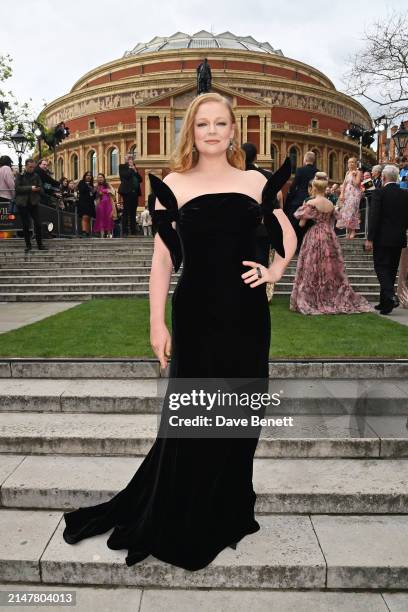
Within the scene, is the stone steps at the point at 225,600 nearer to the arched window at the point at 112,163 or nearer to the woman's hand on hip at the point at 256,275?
the woman's hand on hip at the point at 256,275

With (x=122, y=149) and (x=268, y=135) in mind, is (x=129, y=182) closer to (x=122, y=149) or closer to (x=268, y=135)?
(x=268, y=135)

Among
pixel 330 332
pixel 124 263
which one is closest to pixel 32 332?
pixel 330 332

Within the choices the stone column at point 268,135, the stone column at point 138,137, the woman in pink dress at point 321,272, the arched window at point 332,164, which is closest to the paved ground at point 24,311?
the woman in pink dress at point 321,272

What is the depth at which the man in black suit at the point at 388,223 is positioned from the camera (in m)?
8.41

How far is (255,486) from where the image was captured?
351cm

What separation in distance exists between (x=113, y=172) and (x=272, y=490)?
203 feet

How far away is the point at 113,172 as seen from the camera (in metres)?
62.0

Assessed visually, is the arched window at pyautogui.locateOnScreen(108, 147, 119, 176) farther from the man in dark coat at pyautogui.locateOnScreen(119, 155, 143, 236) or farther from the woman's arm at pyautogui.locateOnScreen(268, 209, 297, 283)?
the woman's arm at pyautogui.locateOnScreen(268, 209, 297, 283)

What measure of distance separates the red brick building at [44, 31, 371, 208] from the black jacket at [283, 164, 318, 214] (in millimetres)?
43121

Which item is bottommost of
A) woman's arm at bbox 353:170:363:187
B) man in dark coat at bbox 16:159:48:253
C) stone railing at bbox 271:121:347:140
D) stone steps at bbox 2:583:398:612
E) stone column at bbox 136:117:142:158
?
stone steps at bbox 2:583:398:612

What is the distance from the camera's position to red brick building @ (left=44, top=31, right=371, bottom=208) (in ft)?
177

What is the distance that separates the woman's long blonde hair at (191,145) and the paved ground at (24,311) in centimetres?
528

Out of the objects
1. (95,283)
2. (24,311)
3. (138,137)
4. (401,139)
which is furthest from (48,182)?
(138,137)

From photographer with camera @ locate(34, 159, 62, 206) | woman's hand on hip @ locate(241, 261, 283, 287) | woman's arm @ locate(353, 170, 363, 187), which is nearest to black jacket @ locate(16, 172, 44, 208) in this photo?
photographer with camera @ locate(34, 159, 62, 206)
